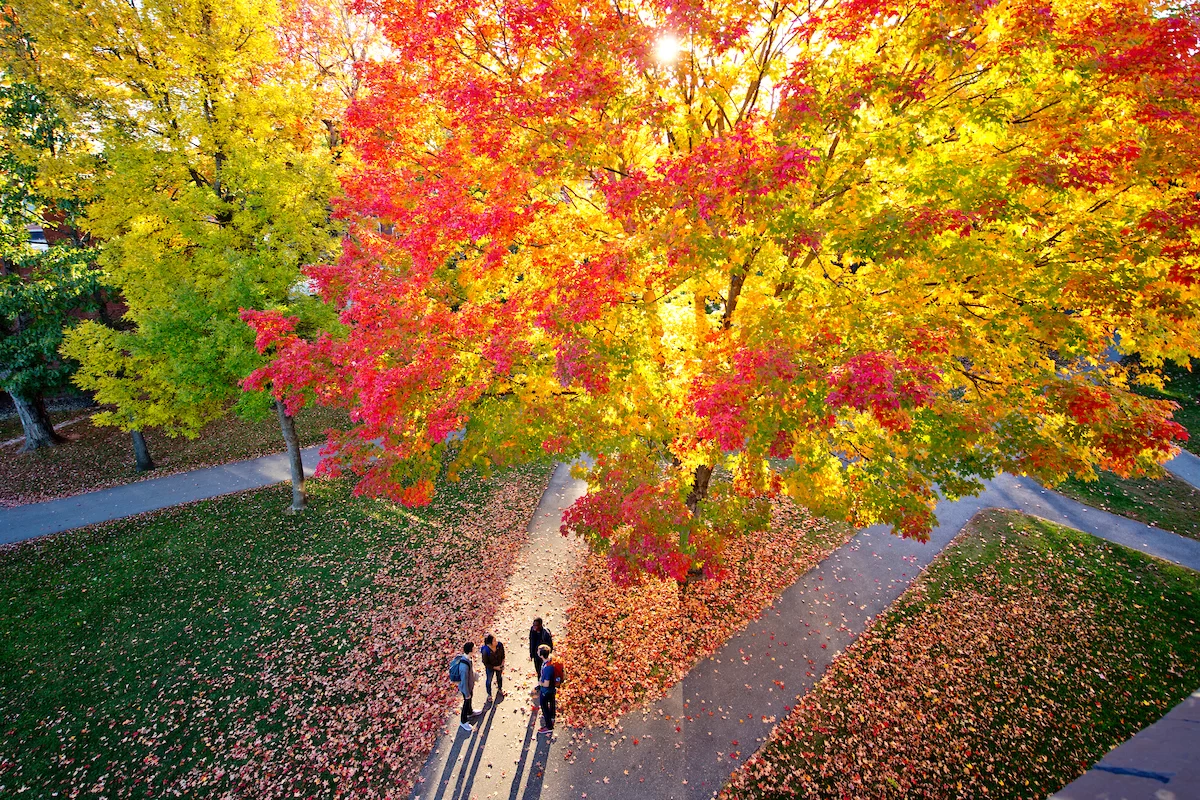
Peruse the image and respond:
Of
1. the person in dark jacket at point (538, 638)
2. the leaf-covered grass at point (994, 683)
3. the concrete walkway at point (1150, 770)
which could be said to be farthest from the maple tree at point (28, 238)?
the leaf-covered grass at point (994, 683)

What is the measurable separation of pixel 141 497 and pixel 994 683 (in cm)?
2120

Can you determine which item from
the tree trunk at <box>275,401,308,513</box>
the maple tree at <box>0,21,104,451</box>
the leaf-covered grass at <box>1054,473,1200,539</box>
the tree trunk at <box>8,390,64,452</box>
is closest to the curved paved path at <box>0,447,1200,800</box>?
the leaf-covered grass at <box>1054,473,1200,539</box>

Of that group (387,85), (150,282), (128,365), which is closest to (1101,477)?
(387,85)

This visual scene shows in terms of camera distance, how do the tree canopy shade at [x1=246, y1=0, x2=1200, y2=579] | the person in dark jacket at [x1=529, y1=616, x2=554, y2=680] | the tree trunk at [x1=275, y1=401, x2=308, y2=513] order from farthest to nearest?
the tree trunk at [x1=275, y1=401, x2=308, y2=513] → the person in dark jacket at [x1=529, y1=616, x2=554, y2=680] → the tree canopy shade at [x1=246, y1=0, x2=1200, y2=579]

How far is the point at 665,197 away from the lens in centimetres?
605

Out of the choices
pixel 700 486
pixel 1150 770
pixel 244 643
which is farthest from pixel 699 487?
pixel 244 643

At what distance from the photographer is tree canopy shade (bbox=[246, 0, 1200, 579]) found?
205 inches

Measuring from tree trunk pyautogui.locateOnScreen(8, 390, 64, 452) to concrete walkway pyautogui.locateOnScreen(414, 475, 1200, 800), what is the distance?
2063 centimetres

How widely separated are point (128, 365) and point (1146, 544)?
80.6 ft

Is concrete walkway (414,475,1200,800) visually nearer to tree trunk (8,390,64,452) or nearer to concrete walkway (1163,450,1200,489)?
concrete walkway (1163,450,1200,489)

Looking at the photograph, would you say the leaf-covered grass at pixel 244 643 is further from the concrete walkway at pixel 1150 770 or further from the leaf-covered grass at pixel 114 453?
the concrete walkway at pixel 1150 770

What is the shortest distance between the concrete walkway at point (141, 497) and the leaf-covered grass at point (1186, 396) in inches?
1174

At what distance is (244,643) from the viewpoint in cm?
894

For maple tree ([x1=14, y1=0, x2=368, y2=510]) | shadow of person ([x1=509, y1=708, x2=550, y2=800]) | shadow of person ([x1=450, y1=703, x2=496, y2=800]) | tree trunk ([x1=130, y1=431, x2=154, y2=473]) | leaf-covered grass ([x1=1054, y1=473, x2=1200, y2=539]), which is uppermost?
maple tree ([x1=14, y1=0, x2=368, y2=510])
